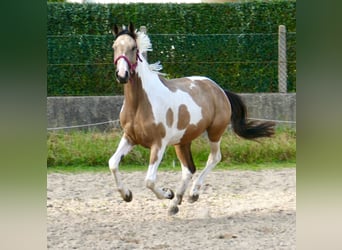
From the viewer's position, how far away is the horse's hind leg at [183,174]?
496 centimetres

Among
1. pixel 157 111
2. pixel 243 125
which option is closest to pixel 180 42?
pixel 243 125

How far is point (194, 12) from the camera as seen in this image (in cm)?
1008

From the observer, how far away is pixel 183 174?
5.17 metres

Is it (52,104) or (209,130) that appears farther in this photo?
(52,104)

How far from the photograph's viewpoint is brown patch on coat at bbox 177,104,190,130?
4.89m

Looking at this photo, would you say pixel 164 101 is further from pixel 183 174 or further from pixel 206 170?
pixel 206 170

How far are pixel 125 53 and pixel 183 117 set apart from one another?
33.6 inches

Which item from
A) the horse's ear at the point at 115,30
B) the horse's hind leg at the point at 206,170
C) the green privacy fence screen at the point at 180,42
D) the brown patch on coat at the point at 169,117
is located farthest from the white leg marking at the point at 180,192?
the green privacy fence screen at the point at 180,42

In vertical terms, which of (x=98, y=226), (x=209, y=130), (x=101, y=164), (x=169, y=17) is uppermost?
(x=169, y=17)

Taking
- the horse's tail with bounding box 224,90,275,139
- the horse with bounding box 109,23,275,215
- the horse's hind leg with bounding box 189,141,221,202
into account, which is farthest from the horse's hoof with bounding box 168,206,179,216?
the horse's tail with bounding box 224,90,275,139
